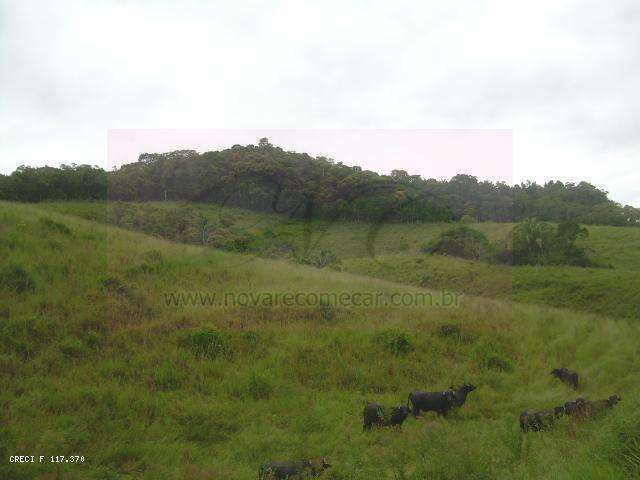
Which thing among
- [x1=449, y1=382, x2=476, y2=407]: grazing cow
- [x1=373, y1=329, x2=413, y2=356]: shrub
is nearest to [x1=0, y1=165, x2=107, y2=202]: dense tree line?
[x1=373, y1=329, x2=413, y2=356]: shrub

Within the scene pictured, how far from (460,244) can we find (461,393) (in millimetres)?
28631

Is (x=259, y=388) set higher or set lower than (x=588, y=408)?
lower

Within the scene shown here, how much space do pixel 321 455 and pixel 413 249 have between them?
107ft

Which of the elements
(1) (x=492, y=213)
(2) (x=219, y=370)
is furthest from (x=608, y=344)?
(1) (x=492, y=213)

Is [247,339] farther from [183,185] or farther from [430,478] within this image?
[183,185]

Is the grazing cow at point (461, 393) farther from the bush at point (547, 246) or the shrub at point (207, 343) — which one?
the bush at point (547, 246)

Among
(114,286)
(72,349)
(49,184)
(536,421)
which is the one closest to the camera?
(536,421)

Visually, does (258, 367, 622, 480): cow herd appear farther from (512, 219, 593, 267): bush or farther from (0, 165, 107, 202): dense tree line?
(0, 165, 107, 202): dense tree line

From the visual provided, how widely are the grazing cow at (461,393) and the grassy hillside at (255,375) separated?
0.50ft

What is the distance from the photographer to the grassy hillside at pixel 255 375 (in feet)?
17.7

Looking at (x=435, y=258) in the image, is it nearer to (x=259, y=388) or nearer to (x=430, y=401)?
(x=430, y=401)

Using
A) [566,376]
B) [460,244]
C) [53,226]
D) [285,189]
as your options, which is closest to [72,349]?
[53,226]

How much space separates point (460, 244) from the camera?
35031 millimetres

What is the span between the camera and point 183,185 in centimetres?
4419
